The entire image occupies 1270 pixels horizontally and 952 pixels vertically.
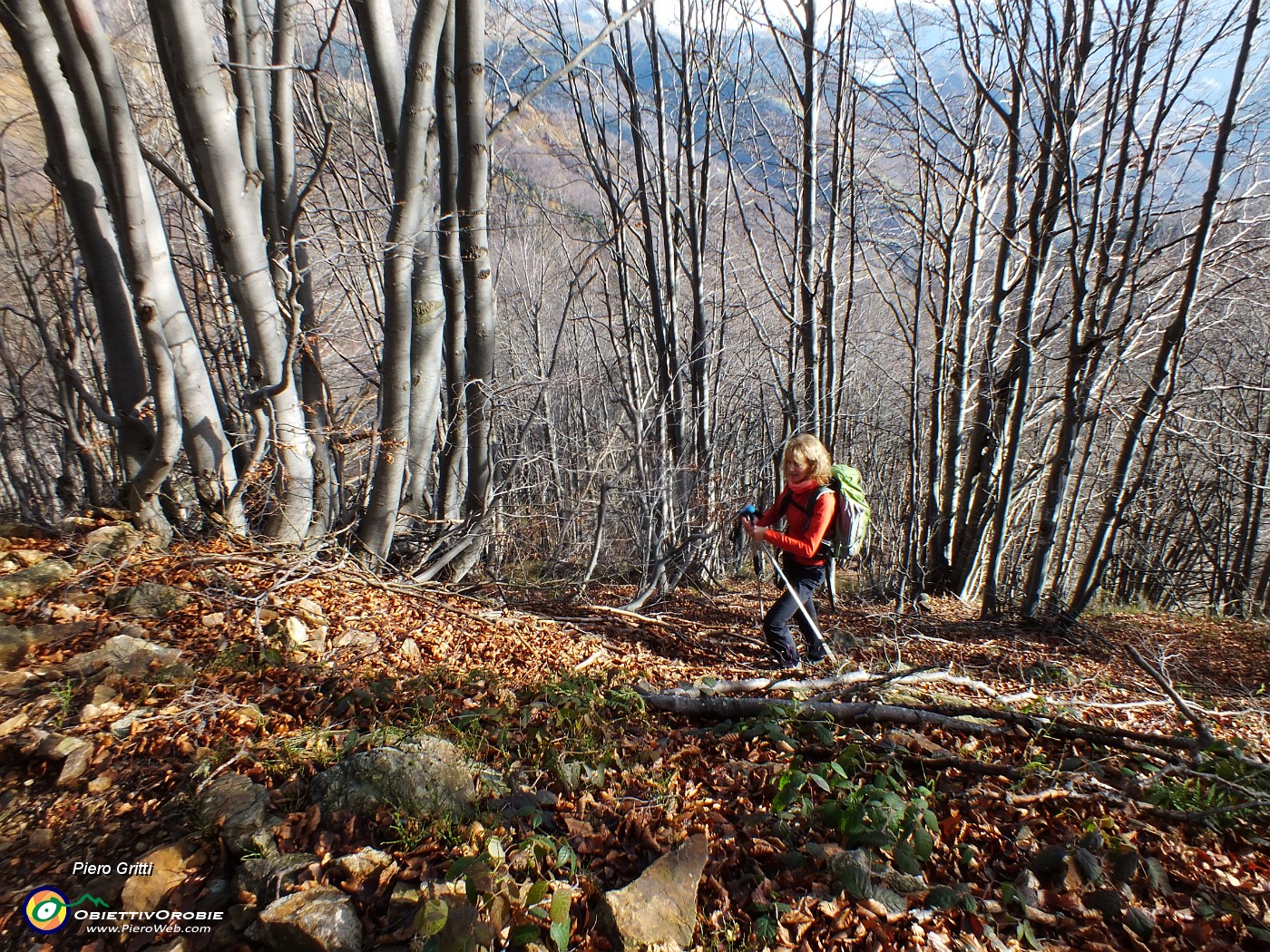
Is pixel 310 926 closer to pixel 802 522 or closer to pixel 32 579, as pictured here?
pixel 32 579

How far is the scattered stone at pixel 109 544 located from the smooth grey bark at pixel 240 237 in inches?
29.4

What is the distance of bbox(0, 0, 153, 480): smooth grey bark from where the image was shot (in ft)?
11.7

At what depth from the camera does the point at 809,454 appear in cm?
444

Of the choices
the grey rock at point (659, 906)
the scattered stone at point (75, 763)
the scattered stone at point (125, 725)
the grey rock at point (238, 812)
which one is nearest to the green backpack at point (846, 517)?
the grey rock at point (659, 906)

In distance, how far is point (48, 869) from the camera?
2.00m

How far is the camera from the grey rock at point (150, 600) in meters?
3.34

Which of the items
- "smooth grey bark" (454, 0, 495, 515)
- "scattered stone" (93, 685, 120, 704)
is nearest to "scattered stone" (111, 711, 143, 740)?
"scattered stone" (93, 685, 120, 704)

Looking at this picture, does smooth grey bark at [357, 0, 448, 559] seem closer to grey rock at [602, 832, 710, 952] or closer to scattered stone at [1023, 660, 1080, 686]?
grey rock at [602, 832, 710, 952]

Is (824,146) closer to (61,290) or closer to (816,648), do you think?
(816,648)

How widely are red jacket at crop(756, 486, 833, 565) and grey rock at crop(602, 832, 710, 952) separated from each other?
255 cm

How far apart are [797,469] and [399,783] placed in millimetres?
3268

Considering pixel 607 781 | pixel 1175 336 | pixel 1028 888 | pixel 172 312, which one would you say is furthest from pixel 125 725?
pixel 1175 336

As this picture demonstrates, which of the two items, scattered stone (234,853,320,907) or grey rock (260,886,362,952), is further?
scattered stone (234,853,320,907)

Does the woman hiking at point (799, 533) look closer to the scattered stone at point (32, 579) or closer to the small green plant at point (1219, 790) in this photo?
the small green plant at point (1219, 790)
